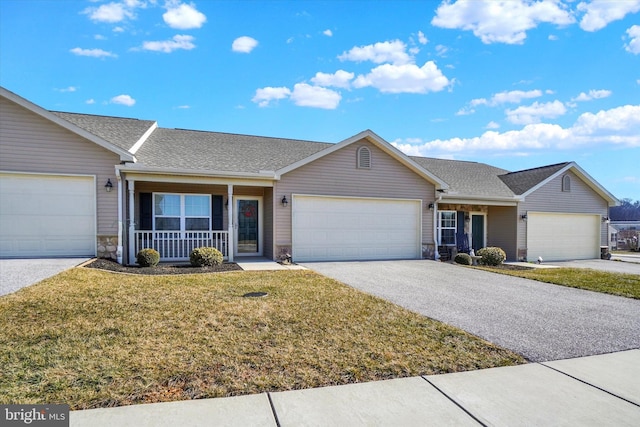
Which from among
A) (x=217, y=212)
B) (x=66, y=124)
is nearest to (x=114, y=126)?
(x=66, y=124)

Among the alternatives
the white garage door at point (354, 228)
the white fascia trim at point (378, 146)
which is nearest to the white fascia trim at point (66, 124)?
the white fascia trim at point (378, 146)

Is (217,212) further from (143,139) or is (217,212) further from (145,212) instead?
(143,139)

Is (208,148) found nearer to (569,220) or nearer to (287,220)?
(287,220)

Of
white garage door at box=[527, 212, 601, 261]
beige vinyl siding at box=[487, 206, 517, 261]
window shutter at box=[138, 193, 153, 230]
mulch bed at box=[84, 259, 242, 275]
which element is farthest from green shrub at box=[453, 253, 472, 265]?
window shutter at box=[138, 193, 153, 230]

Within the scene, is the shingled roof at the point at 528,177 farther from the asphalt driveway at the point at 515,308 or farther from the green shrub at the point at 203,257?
the green shrub at the point at 203,257

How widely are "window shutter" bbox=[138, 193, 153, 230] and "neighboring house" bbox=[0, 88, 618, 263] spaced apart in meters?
0.04

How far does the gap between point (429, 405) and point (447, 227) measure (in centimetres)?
1375

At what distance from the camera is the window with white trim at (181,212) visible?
473 inches

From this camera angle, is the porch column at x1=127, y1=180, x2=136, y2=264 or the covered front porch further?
the covered front porch

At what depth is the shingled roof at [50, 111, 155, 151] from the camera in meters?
11.3

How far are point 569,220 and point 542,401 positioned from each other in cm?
1735

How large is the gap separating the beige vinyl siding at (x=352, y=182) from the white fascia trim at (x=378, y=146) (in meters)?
0.17

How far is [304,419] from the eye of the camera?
105 inches

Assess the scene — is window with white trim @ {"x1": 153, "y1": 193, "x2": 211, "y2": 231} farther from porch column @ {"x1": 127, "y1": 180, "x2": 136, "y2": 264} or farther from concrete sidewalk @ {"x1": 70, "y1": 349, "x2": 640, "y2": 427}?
concrete sidewalk @ {"x1": 70, "y1": 349, "x2": 640, "y2": 427}
